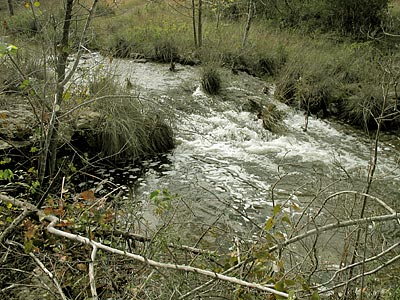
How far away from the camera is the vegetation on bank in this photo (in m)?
2.05

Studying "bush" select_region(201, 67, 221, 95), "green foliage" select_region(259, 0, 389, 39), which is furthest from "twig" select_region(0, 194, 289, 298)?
"green foliage" select_region(259, 0, 389, 39)

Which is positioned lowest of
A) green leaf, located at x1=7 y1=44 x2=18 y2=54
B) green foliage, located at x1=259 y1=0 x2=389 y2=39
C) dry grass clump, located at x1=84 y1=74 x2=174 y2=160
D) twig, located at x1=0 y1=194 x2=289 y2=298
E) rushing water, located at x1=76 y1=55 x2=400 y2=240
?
rushing water, located at x1=76 y1=55 x2=400 y2=240

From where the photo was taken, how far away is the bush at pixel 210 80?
905 centimetres

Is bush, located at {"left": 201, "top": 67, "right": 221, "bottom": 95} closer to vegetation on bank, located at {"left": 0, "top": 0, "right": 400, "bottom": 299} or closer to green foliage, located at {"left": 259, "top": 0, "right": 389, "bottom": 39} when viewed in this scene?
vegetation on bank, located at {"left": 0, "top": 0, "right": 400, "bottom": 299}

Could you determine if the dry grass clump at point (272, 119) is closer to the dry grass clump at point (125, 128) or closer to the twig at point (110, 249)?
the dry grass clump at point (125, 128)

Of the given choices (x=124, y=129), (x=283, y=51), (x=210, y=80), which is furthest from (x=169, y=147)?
(x=283, y=51)

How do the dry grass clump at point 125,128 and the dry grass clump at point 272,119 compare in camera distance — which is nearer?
the dry grass clump at point 125,128

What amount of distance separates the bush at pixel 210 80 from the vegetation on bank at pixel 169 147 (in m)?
0.03

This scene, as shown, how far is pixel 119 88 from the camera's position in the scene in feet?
21.0

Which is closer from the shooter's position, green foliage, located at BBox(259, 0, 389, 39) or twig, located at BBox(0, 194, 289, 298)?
twig, located at BBox(0, 194, 289, 298)

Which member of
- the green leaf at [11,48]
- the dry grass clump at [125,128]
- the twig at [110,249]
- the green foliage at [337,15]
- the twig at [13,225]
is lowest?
the dry grass clump at [125,128]

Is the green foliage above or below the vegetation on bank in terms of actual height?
above

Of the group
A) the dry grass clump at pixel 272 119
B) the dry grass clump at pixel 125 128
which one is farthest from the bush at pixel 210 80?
the dry grass clump at pixel 125 128

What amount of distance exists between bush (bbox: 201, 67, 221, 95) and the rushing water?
7.7 inches
